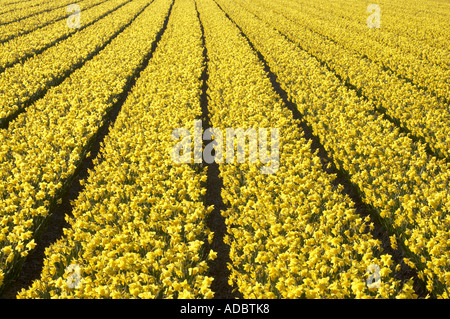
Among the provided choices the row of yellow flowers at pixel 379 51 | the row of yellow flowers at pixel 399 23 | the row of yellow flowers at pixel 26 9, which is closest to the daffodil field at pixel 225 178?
the row of yellow flowers at pixel 379 51

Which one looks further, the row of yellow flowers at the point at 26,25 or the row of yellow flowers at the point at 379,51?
the row of yellow flowers at the point at 26,25

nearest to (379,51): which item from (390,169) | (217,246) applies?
(390,169)

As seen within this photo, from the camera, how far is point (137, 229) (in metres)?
5.93

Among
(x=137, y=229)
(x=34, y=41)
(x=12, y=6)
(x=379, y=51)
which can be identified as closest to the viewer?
(x=137, y=229)

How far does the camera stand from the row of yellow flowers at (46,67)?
39.8ft

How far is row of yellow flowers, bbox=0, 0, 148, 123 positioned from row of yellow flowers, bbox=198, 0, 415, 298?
813cm

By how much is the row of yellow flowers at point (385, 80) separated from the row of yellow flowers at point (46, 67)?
12.0 meters

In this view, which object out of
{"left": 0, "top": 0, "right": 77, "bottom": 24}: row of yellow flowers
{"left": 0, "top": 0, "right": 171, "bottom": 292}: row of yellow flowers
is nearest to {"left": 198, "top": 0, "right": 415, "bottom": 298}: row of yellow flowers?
{"left": 0, "top": 0, "right": 171, "bottom": 292}: row of yellow flowers

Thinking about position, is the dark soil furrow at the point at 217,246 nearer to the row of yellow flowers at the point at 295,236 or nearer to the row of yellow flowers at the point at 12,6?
the row of yellow flowers at the point at 295,236

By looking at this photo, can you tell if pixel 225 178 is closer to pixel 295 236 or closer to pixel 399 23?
pixel 295 236

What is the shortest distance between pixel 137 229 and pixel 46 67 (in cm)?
1248

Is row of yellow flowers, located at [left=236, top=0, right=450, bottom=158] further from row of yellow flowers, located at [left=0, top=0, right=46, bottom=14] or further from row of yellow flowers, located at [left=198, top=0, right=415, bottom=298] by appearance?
row of yellow flowers, located at [left=0, top=0, right=46, bottom=14]

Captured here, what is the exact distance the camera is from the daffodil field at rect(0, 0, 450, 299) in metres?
5.02
